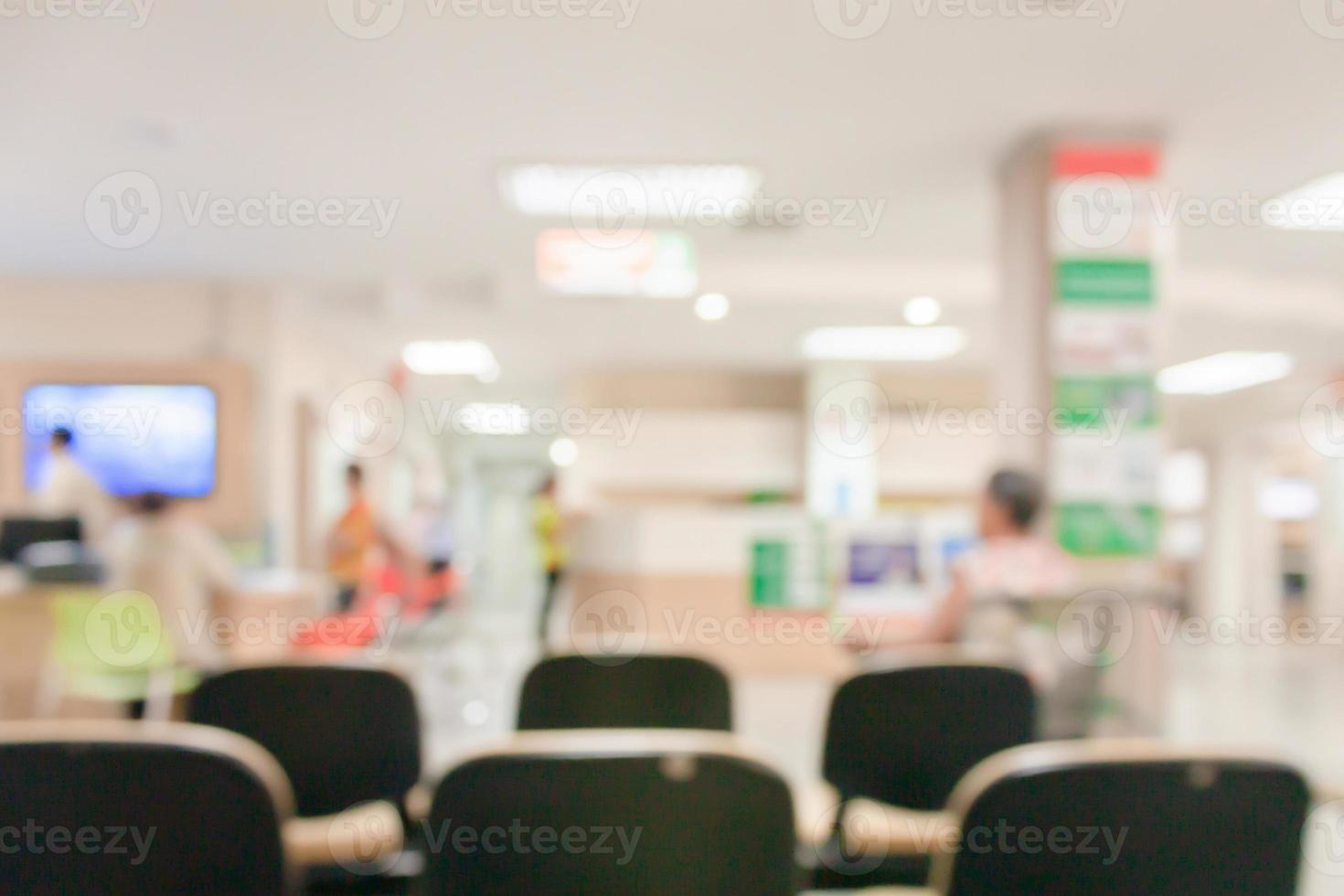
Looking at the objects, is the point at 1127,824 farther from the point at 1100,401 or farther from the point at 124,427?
the point at 124,427

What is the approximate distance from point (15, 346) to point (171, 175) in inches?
130

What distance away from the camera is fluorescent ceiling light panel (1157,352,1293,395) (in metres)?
9.65

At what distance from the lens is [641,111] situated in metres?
3.85

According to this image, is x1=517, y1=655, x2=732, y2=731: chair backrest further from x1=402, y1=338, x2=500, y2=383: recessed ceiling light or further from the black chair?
x1=402, y1=338, x2=500, y2=383: recessed ceiling light

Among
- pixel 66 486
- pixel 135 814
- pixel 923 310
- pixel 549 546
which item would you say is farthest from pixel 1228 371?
pixel 135 814

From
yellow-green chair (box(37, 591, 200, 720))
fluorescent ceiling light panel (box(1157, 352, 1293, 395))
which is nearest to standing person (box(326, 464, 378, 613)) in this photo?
yellow-green chair (box(37, 591, 200, 720))

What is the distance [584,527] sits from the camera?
9305 millimetres

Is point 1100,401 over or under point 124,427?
under

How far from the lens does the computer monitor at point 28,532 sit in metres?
4.95

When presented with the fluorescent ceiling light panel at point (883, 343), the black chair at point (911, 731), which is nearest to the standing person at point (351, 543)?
the fluorescent ceiling light panel at point (883, 343)

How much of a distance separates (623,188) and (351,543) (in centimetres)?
300

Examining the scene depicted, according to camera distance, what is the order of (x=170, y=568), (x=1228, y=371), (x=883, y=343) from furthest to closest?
(x=1228, y=371)
(x=883, y=343)
(x=170, y=568)

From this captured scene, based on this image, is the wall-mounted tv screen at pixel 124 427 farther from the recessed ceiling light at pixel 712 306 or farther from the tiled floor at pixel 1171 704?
the recessed ceiling light at pixel 712 306

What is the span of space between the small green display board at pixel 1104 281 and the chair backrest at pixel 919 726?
2298 millimetres
